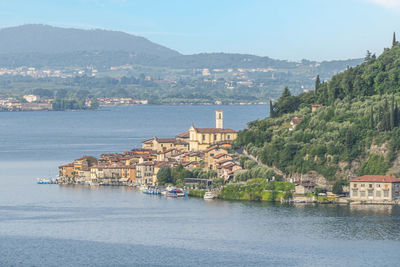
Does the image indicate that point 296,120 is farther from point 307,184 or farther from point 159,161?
point 307,184

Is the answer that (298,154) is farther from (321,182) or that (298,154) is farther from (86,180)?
(86,180)

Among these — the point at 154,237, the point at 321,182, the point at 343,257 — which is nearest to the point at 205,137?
the point at 321,182

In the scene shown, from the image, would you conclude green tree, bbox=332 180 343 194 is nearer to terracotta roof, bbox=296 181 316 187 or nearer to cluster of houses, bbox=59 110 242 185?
terracotta roof, bbox=296 181 316 187

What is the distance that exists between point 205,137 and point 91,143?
159 feet

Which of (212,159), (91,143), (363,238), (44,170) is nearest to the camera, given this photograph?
(363,238)

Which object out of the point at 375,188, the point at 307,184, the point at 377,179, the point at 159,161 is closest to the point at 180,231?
the point at 307,184

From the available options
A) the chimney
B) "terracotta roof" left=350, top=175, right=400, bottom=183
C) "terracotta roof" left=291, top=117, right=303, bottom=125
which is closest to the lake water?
"terracotta roof" left=350, top=175, right=400, bottom=183

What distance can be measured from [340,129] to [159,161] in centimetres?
1779

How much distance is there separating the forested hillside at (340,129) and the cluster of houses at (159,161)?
310cm

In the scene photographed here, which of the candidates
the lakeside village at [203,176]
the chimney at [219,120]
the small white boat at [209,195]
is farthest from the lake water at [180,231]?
the chimney at [219,120]

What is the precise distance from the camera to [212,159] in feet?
290

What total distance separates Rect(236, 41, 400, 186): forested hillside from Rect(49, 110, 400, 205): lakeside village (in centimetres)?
223

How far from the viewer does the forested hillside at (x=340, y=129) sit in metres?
80.2

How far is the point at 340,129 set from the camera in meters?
85.2
